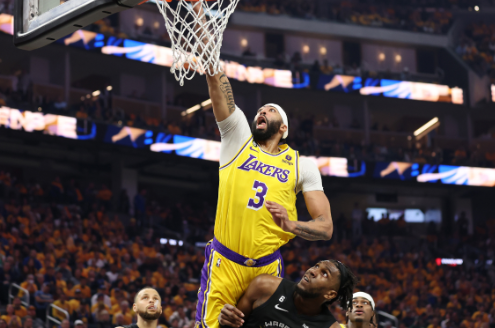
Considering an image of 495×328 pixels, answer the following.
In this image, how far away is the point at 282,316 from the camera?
4.09m

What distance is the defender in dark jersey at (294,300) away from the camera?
406cm

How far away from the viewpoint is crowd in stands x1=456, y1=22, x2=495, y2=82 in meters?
27.9

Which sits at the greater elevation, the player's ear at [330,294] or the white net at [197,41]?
the white net at [197,41]

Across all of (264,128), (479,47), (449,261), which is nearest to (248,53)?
(479,47)

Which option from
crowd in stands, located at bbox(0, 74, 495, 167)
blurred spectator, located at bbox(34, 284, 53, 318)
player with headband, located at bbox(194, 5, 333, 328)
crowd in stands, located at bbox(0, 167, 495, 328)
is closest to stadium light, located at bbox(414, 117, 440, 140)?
crowd in stands, located at bbox(0, 74, 495, 167)

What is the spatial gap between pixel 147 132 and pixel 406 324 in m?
10.3

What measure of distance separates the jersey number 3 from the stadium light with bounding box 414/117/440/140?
25622 millimetres

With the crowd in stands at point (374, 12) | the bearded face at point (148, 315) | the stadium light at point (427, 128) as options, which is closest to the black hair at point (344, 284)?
the bearded face at point (148, 315)

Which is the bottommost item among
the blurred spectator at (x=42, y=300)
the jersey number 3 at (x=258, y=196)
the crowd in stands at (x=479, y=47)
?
the blurred spectator at (x=42, y=300)

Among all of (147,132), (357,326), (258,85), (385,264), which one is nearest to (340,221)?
(385,264)

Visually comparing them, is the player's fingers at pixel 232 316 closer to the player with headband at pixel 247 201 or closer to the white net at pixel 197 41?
the player with headband at pixel 247 201

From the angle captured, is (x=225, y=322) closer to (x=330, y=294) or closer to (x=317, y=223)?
(x=330, y=294)

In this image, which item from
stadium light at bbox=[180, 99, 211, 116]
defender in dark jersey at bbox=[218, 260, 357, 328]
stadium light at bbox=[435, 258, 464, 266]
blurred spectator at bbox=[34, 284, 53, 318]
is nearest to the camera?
defender in dark jersey at bbox=[218, 260, 357, 328]

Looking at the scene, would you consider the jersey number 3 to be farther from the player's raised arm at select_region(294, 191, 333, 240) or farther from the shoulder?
the shoulder
